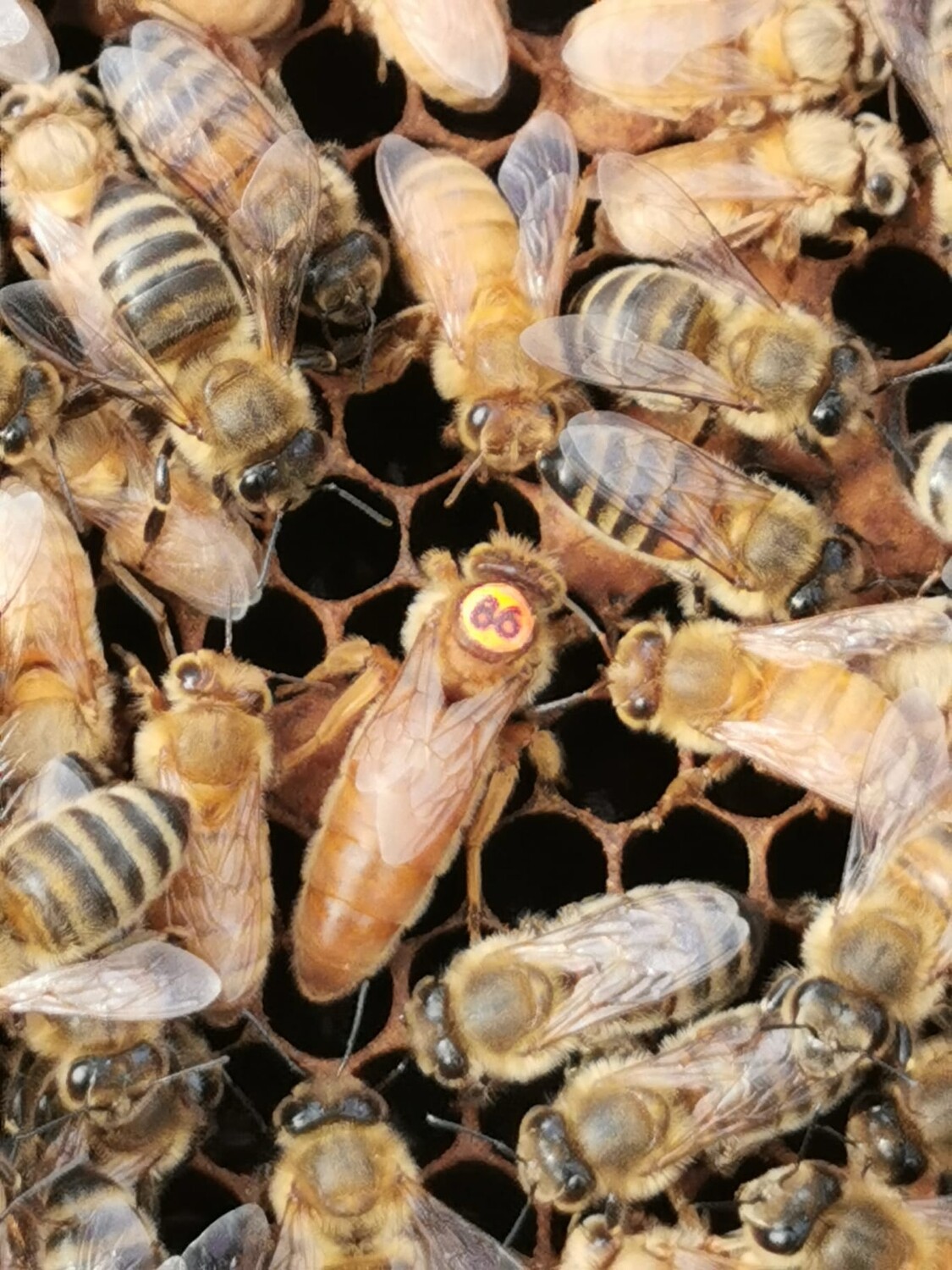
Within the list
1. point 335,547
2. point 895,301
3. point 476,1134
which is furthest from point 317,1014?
point 895,301

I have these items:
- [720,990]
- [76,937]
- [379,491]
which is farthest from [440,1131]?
[379,491]

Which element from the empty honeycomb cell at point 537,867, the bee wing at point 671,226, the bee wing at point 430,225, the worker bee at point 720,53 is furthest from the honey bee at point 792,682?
the worker bee at point 720,53

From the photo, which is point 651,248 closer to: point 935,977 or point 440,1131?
point 935,977

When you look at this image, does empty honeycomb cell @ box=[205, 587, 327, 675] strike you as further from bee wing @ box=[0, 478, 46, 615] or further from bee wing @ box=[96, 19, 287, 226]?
bee wing @ box=[96, 19, 287, 226]

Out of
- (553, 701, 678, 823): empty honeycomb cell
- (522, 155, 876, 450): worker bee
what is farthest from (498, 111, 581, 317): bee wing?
(553, 701, 678, 823): empty honeycomb cell

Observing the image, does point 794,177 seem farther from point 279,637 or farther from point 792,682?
point 279,637

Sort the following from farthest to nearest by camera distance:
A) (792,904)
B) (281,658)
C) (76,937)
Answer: (281,658), (792,904), (76,937)
